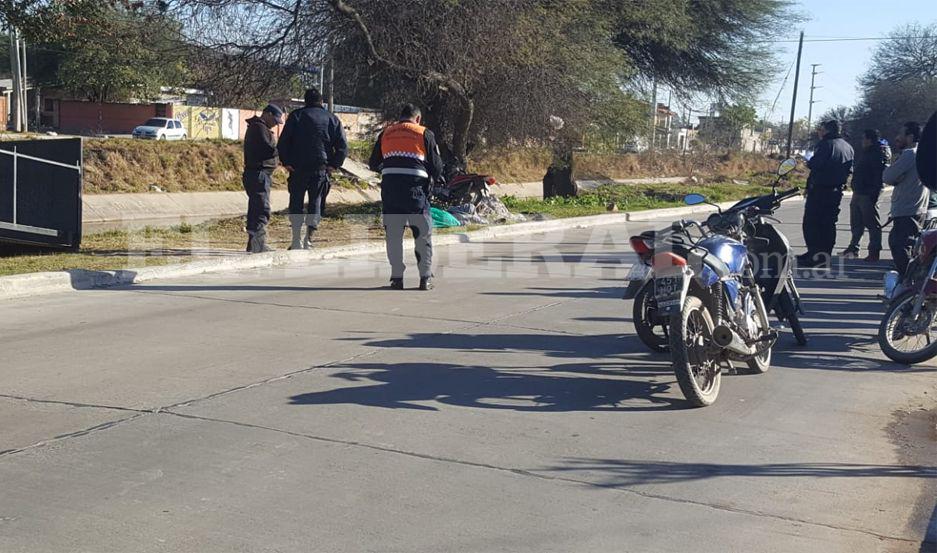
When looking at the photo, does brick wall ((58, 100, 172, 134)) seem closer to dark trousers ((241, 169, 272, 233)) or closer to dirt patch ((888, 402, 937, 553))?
dark trousers ((241, 169, 272, 233))

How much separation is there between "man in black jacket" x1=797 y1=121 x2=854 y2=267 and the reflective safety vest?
16.9ft

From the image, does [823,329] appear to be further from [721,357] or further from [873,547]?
[873,547]

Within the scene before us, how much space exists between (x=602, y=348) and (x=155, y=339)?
3.45 metres

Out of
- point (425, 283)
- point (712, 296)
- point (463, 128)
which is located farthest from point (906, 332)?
point (463, 128)

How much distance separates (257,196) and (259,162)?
42 centimetres

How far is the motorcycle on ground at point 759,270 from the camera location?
301 inches

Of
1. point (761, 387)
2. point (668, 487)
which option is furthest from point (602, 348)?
point (668, 487)

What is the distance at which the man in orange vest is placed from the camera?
428 inches

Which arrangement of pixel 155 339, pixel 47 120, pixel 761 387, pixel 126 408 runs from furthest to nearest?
1. pixel 47 120
2. pixel 155 339
3. pixel 761 387
4. pixel 126 408

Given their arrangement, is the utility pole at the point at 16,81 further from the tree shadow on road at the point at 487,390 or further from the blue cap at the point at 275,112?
the tree shadow on road at the point at 487,390

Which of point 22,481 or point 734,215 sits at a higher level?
point 734,215

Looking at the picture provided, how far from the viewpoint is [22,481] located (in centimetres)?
488

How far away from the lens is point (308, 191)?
13148 millimetres

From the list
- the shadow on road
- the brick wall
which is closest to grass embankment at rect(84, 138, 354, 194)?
the shadow on road
